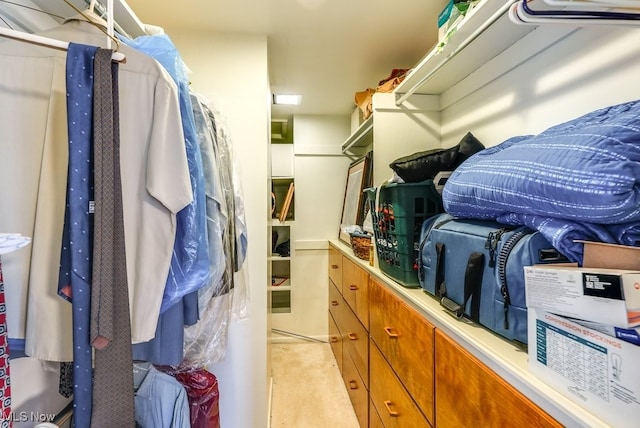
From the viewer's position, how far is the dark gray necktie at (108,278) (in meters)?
0.64

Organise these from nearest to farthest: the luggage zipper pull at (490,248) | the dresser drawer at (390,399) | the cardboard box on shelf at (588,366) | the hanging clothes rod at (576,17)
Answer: the cardboard box on shelf at (588,366) < the hanging clothes rod at (576,17) < the luggage zipper pull at (490,248) < the dresser drawer at (390,399)

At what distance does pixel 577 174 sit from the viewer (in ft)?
2.01

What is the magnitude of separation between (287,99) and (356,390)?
234cm

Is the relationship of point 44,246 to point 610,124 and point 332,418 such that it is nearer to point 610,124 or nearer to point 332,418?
point 610,124

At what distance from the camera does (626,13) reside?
69cm

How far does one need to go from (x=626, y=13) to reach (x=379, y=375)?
5.02 feet

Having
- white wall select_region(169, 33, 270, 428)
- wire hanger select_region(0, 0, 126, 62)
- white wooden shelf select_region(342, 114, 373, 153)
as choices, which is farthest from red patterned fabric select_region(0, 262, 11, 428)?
white wooden shelf select_region(342, 114, 373, 153)

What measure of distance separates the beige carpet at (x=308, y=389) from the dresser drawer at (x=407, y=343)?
85 cm

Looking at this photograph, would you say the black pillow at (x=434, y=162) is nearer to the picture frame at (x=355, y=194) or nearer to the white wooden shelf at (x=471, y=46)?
the white wooden shelf at (x=471, y=46)

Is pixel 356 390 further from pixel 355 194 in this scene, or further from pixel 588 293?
pixel 588 293

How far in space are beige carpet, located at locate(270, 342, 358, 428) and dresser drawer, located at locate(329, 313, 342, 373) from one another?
7 centimetres

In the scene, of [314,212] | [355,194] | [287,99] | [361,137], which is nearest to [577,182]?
[361,137]

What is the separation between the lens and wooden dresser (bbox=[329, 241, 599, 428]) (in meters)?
0.62

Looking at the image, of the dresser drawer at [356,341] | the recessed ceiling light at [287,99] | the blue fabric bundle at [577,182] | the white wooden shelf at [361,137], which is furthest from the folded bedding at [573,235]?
the recessed ceiling light at [287,99]
